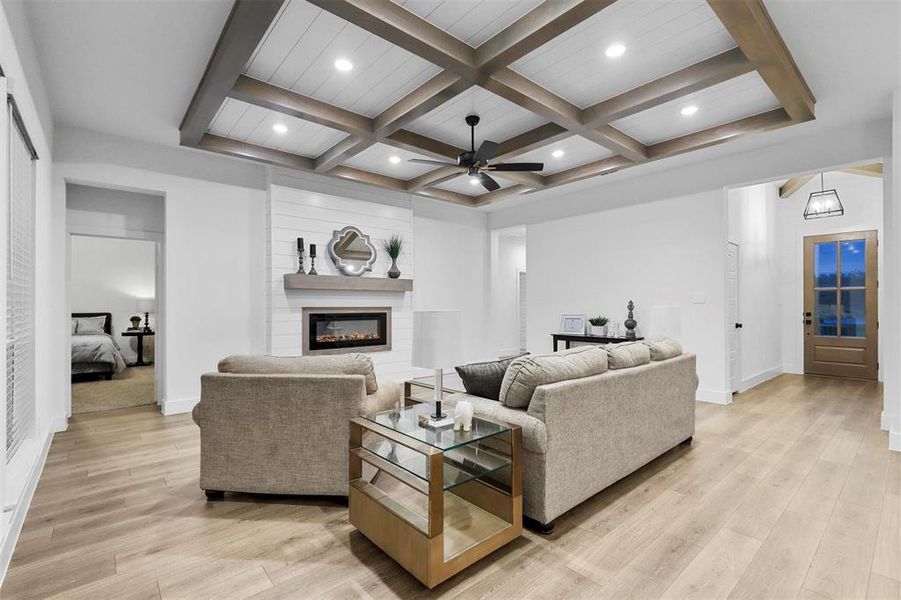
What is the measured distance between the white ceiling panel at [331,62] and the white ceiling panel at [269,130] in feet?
2.03

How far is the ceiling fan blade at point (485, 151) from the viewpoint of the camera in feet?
11.9

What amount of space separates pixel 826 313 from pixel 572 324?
3.78 metres

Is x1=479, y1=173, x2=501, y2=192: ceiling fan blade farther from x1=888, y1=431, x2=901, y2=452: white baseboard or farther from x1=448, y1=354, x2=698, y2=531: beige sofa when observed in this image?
x1=888, y1=431, x2=901, y2=452: white baseboard

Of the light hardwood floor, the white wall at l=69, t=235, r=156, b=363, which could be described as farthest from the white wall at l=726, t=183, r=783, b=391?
the white wall at l=69, t=235, r=156, b=363

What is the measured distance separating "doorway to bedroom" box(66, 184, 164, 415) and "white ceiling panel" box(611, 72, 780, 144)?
16.7ft

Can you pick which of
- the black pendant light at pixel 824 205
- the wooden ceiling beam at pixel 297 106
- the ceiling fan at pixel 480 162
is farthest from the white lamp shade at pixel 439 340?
the black pendant light at pixel 824 205

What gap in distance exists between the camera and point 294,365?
246 centimetres

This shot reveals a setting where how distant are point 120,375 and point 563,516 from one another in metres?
6.79

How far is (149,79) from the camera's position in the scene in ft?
10.6

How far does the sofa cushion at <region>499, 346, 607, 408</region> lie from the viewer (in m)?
2.23

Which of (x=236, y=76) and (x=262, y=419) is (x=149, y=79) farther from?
(x=262, y=419)

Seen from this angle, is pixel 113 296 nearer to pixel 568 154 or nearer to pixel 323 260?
pixel 323 260

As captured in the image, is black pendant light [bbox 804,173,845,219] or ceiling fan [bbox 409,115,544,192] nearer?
ceiling fan [bbox 409,115,544,192]

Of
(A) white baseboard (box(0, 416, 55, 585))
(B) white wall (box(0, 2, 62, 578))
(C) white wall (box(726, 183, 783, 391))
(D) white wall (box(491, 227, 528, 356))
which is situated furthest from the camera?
(D) white wall (box(491, 227, 528, 356))
